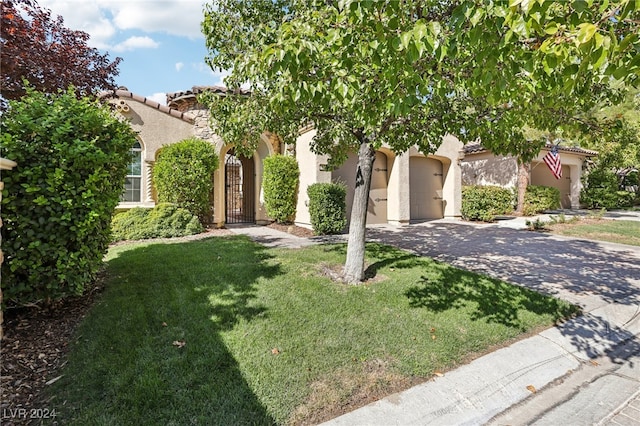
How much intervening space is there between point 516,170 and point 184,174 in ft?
54.0

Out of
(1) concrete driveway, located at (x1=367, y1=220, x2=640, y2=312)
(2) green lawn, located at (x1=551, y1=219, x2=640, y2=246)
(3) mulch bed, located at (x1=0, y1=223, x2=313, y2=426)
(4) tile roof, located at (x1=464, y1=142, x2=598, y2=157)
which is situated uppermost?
(4) tile roof, located at (x1=464, y1=142, x2=598, y2=157)

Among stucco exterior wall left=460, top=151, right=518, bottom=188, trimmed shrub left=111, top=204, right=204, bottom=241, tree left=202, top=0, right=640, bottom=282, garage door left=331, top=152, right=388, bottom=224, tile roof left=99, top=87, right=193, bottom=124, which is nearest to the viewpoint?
tree left=202, top=0, right=640, bottom=282

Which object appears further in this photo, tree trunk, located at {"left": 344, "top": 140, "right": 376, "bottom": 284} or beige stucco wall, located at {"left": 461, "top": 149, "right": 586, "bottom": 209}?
beige stucco wall, located at {"left": 461, "top": 149, "right": 586, "bottom": 209}

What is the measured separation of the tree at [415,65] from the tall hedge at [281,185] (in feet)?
14.6

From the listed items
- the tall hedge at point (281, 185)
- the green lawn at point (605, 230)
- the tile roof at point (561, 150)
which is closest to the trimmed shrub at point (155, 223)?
the tall hedge at point (281, 185)

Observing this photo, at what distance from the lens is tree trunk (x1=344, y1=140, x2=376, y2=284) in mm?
5289

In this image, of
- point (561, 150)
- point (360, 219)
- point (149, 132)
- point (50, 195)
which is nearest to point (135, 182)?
point (149, 132)

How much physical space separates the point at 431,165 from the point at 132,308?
43.6ft

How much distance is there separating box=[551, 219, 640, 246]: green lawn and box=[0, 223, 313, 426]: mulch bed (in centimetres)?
1300

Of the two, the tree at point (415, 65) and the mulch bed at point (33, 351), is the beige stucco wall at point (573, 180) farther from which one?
the mulch bed at point (33, 351)

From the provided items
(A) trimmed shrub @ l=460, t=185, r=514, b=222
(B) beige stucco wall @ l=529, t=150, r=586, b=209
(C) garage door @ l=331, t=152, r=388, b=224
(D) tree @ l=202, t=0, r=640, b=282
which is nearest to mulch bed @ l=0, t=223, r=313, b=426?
(D) tree @ l=202, t=0, r=640, b=282

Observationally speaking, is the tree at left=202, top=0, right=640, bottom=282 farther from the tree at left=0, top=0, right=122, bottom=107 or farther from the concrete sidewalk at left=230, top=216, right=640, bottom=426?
the tree at left=0, top=0, right=122, bottom=107

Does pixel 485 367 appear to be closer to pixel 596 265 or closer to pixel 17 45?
pixel 596 265

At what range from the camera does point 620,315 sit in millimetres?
4371
